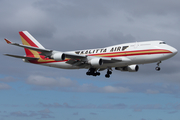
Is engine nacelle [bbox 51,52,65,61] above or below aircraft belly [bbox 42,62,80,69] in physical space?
below

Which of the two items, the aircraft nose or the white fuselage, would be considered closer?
the aircraft nose

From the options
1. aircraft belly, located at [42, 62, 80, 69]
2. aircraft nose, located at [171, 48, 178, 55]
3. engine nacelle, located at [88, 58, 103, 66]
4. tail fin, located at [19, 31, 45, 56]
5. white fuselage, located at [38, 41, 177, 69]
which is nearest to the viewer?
aircraft nose, located at [171, 48, 178, 55]

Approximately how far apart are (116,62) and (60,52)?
10390mm

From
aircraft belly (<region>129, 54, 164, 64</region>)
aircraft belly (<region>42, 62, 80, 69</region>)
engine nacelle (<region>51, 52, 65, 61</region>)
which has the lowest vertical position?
aircraft belly (<region>129, 54, 164, 64</region>)

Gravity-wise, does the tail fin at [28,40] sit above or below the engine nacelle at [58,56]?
above

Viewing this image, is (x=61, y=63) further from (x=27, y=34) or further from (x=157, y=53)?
(x=157, y=53)

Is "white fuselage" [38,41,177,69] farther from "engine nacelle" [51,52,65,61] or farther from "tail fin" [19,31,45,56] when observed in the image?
"tail fin" [19,31,45,56]

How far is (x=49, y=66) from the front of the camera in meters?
58.5

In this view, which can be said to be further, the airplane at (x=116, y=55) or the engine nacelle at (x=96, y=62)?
the engine nacelle at (x=96, y=62)

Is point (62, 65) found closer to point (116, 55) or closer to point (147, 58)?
point (116, 55)

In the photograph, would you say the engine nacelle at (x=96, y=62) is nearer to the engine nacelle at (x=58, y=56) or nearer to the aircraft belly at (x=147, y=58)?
the engine nacelle at (x=58, y=56)

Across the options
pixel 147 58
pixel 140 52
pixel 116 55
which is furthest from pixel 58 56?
pixel 147 58

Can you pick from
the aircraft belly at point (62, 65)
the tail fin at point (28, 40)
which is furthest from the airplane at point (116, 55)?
the tail fin at point (28, 40)

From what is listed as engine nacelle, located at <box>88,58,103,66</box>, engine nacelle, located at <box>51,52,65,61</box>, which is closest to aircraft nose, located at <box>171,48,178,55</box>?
engine nacelle, located at <box>88,58,103,66</box>
